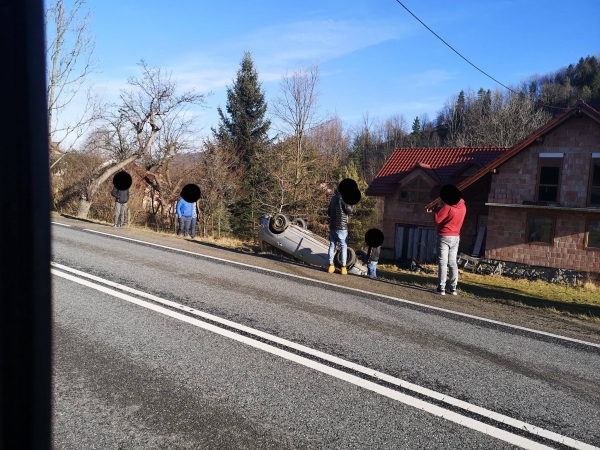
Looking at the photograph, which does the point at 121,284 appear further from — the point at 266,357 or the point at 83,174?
the point at 83,174

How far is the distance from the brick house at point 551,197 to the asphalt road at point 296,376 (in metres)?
18.5

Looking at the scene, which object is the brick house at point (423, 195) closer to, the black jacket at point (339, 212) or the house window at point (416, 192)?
the house window at point (416, 192)

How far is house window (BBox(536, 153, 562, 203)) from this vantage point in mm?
22297

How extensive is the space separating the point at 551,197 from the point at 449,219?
1658 centimetres

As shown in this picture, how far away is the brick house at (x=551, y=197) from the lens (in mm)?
21469

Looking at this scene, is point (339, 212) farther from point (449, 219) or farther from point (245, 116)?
point (245, 116)

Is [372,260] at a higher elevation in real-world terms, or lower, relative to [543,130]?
lower

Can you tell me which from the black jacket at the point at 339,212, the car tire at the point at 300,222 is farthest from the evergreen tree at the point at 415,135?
the black jacket at the point at 339,212

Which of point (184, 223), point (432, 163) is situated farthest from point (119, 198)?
point (432, 163)

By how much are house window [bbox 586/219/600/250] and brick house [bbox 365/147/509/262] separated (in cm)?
523

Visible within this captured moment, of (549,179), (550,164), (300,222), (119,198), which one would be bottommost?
(300,222)

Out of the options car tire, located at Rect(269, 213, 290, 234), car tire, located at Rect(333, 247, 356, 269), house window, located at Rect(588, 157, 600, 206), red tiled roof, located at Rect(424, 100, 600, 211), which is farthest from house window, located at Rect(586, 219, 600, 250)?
car tire, located at Rect(269, 213, 290, 234)

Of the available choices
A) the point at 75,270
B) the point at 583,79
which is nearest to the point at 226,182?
the point at 75,270

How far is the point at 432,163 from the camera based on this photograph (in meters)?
29.3
